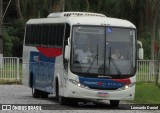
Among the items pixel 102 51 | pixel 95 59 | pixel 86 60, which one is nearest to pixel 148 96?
pixel 102 51

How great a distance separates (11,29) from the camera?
8138 centimetres

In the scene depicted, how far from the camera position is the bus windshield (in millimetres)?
24359

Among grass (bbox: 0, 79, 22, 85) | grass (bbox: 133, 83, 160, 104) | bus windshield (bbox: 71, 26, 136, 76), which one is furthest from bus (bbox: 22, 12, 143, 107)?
grass (bbox: 0, 79, 22, 85)

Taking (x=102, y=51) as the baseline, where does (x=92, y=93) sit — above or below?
below

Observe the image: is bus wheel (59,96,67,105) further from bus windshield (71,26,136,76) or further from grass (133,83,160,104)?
grass (133,83,160,104)

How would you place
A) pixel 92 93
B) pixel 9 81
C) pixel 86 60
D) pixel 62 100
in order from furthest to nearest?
pixel 9 81, pixel 62 100, pixel 86 60, pixel 92 93

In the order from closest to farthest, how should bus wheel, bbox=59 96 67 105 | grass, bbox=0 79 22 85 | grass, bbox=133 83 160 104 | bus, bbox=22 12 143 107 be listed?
1. bus, bbox=22 12 143 107
2. bus wheel, bbox=59 96 67 105
3. grass, bbox=133 83 160 104
4. grass, bbox=0 79 22 85

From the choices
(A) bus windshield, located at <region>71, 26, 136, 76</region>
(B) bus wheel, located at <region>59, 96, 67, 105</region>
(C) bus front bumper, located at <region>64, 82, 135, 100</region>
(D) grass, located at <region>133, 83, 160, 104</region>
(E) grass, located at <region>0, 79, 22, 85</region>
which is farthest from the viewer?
(E) grass, located at <region>0, 79, 22, 85</region>

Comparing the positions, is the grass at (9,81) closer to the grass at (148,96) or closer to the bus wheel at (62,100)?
the grass at (148,96)

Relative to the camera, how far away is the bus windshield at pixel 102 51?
24.4m

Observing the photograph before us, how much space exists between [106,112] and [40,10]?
3686 cm

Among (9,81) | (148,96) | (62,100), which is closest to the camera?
(62,100)

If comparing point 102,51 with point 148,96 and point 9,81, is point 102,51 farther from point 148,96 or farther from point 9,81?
point 9,81

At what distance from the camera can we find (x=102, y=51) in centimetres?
2453
